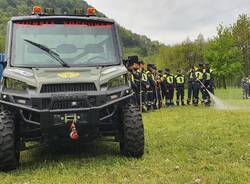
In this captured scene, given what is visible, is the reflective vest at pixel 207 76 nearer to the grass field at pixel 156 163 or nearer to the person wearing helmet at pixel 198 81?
the person wearing helmet at pixel 198 81

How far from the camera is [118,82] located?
638 centimetres

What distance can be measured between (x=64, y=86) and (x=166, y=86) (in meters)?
13.2

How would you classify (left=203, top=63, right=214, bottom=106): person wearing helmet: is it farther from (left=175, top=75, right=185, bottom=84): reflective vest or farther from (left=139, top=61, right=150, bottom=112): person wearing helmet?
(left=139, top=61, right=150, bottom=112): person wearing helmet

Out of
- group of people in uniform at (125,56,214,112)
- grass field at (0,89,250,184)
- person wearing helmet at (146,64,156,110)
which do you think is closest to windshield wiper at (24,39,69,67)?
grass field at (0,89,250,184)

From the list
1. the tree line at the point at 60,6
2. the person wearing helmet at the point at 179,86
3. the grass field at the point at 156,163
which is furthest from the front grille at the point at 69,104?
the tree line at the point at 60,6

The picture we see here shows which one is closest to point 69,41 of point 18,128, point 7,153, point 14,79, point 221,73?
point 14,79

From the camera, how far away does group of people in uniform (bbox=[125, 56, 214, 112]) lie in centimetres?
1622

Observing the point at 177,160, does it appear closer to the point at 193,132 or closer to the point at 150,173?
the point at 150,173

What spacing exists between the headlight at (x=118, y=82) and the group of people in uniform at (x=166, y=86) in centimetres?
904

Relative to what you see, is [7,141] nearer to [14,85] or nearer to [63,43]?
[14,85]

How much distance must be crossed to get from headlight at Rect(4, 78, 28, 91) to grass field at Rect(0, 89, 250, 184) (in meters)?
1.28

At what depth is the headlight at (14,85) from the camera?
234 inches

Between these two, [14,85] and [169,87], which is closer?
[14,85]

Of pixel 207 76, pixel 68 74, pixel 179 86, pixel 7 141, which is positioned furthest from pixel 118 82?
pixel 179 86
